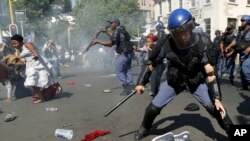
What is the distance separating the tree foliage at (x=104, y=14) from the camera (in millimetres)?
34344

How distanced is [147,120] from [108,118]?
5.05 ft

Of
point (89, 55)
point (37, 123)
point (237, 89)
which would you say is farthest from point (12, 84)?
point (89, 55)

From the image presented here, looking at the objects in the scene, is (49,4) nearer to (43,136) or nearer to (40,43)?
(40,43)

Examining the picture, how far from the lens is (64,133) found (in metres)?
4.78

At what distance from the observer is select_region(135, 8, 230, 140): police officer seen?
3.65 m

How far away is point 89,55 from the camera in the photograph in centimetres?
2117

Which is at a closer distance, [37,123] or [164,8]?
[37,123]

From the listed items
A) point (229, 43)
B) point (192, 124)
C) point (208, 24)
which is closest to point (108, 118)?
point (192, 124)

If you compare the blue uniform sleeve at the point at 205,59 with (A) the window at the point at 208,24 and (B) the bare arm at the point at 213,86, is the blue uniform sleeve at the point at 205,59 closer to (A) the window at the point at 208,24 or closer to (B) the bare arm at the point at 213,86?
(B) the bare arm at the point at 213,86

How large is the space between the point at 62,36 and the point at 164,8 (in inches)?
783

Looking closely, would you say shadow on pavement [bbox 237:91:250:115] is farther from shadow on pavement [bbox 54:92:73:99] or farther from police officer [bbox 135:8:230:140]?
shadow on pavement [bbox 54:92:73:99]

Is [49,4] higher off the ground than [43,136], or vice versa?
[49,4]

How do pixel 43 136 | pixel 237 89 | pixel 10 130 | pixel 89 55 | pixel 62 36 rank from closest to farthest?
1. pixel 43 136
2. pixel 10 130
3. pixel 237 89
4. pixel 89 55
5. pixel 62 36

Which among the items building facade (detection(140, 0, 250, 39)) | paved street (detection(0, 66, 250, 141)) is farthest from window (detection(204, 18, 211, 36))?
paved street (detection(0, 66, 250, 141))
